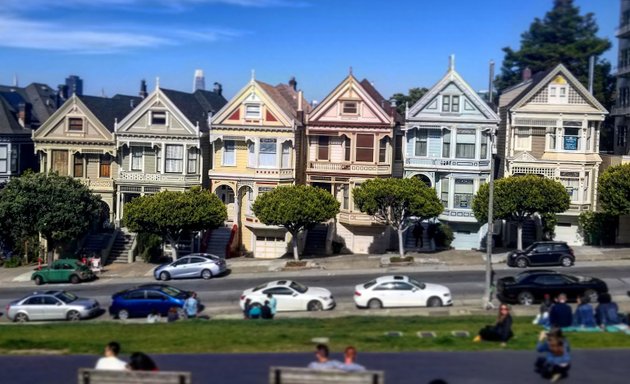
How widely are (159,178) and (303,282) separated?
1668 cm

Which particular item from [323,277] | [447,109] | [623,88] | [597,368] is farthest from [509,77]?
[597,368]

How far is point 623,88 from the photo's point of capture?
197ft

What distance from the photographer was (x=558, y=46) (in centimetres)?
8556

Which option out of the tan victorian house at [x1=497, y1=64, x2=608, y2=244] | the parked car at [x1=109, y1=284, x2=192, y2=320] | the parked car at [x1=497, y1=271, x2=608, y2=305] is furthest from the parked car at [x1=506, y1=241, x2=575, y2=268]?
the parked car at [x1=109, y1=284, x2=192, y2=320]

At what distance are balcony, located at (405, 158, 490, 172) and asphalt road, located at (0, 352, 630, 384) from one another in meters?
28.9

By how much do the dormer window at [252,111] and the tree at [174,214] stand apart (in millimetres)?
6450

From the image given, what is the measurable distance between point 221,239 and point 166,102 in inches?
386

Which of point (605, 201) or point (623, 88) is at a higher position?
point (623, 88)

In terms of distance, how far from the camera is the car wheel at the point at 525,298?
34.7 m

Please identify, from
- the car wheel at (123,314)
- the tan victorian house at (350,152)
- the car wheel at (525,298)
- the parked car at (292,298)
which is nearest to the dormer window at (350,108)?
the tan victorian house at (350,152)

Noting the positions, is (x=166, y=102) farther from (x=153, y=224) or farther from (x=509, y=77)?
(x=509, y=77)

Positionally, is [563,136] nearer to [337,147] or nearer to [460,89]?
[460,89]

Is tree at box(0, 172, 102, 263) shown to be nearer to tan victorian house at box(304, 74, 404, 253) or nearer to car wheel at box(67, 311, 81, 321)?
tan victorian house at box(304, 74, 404, 253)

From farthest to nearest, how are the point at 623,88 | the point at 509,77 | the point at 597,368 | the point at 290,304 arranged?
the point at 509,77
the point at 623,88
the point at 290,304
the point at 597,368
